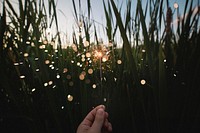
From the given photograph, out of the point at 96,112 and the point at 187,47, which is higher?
the point at 187,47

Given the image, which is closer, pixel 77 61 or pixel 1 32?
pixel 1 32

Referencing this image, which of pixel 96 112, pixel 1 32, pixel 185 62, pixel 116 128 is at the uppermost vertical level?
pixel 1 32

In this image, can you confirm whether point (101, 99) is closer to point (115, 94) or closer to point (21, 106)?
point (115, 94)

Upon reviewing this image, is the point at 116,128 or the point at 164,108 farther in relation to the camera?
the point at 116,128

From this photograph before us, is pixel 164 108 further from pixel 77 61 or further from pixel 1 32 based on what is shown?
pixel 1 32

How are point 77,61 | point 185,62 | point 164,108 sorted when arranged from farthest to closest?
point 77,61
point 185,62
point 164,108

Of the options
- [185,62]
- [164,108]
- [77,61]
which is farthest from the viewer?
[77,61]

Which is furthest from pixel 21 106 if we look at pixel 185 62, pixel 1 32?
pixel 185 62

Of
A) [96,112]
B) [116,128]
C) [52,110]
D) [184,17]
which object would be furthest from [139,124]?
[184,17]

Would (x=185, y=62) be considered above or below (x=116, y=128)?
above
